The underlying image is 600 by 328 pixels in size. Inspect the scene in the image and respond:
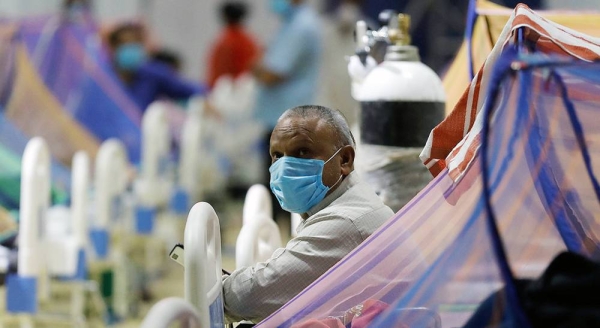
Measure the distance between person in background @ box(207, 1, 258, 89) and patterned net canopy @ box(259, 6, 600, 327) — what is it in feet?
20.1

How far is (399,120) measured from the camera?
2762 millimetres

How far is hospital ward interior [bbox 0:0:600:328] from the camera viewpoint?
1557 millimetres

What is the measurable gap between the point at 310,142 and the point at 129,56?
4.71 meters

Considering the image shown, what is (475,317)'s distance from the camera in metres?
1.52

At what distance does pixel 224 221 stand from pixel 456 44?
2.14m

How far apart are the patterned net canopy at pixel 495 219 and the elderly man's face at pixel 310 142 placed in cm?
30

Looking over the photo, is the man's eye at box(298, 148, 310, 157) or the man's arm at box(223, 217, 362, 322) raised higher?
the man's eye at box(298, 148, 310, 157)

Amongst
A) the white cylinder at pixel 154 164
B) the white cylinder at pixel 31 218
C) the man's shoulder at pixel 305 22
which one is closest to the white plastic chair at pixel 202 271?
the white cylinder at pixel 31 218

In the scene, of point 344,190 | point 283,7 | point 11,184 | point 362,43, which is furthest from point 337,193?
point 283,7

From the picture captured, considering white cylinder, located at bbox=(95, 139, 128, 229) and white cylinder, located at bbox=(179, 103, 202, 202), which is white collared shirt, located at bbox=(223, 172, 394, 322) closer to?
white cylinder, located at bbox=(95, 139, 128, 229)

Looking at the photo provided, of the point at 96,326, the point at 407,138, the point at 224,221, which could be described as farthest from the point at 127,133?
the point at 407,138

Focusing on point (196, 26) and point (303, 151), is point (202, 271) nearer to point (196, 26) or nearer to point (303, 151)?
point (303, 151)

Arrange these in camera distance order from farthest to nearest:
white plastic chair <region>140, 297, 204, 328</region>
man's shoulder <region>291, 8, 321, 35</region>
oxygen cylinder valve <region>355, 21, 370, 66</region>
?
man's shoulder <region>291, 8, 321, 35</region>, oxygen cylinder valve <region>355, 21, 370, 66</region>, white plastic chair <region>140, 297, 204, 328</region>

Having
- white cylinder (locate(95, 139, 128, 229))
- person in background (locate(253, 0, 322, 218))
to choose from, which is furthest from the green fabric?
person in background (locate(253, 0, 322, 218))
